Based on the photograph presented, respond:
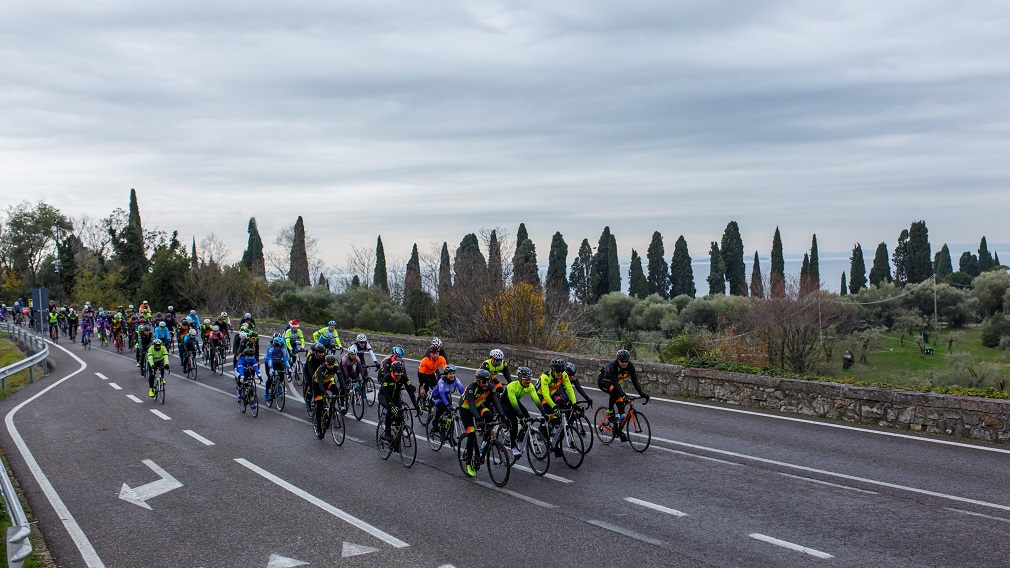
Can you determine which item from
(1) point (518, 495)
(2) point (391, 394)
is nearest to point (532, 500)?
(1) point (518, 495)

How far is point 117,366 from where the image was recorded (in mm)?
29812

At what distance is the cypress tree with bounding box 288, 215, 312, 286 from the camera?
8550cm

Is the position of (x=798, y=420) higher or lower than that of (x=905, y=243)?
lower

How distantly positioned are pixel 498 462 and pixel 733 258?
73975 millimetres

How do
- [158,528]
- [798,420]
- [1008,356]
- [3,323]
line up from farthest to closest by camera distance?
[3,323] < [1008,356] < [798,420] < [158,528]

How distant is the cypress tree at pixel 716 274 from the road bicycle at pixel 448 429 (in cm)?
7235

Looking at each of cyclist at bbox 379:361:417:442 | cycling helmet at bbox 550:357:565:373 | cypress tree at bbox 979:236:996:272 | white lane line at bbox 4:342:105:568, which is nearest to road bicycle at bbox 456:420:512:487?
cycling helmet at bbox 550:357:565:373

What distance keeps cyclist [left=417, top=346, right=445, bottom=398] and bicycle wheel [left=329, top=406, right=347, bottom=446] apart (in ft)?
5.24

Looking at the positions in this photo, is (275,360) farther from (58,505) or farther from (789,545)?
(789,545)

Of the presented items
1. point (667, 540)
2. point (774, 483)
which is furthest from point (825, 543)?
point (774, 483)

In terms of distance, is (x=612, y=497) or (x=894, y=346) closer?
(x=612, y=497)

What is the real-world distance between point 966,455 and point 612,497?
6.09 meters

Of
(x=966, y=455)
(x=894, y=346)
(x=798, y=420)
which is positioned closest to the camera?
(x=966, y=455)

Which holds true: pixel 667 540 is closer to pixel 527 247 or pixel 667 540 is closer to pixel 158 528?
pixel 158 528
